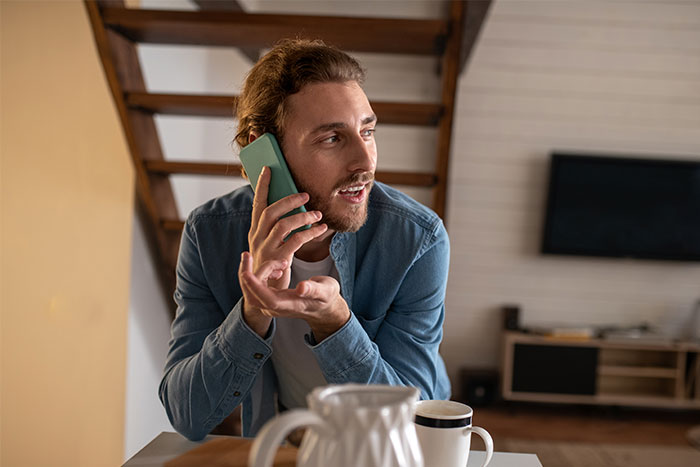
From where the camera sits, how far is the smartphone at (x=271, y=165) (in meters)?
1.16

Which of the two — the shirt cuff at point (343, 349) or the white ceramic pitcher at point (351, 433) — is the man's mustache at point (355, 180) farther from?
the white ceramic pitcher at point (351, 433)

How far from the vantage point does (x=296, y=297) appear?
909 mm

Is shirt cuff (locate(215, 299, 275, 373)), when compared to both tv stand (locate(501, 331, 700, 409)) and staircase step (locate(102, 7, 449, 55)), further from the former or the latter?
tv stand (locate(501, 331, 700, 409))

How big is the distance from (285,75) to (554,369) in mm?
3368

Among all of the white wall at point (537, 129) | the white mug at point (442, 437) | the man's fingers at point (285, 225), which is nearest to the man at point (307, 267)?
the man's fingers at point (285, 225)

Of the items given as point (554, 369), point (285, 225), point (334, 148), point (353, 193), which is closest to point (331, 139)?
point (334, 148)

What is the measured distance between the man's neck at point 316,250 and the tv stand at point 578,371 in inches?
118

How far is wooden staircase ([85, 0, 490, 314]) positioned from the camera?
177 cm

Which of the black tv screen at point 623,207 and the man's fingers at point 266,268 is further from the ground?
the black tv screen at point 623,207

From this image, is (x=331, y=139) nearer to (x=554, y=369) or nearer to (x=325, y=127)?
(x=325, y=127)

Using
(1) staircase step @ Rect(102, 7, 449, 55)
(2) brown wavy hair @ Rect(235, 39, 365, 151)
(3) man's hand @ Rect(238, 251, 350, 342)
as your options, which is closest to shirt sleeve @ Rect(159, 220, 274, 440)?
(3) man's hand @ Rect(238, 251, 350, 342)

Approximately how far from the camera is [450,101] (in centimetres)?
188

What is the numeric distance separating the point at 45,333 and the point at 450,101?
1.40m

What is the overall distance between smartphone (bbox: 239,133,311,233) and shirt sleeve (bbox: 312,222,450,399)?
0.79 feet
